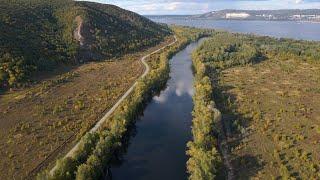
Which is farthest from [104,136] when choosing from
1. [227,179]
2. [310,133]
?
[310,133]

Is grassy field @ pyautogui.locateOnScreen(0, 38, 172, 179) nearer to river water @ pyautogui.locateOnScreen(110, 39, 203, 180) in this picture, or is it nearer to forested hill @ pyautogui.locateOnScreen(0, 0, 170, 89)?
forested hill @ pyautogui.locateOnScreen(0, 0, 170, 89)

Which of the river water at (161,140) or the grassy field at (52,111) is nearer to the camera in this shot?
the river water at (161,140)

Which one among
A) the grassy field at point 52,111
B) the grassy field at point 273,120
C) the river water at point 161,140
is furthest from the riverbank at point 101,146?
the grassy field at point 273,120

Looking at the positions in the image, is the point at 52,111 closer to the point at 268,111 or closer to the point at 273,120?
the point at 273,120

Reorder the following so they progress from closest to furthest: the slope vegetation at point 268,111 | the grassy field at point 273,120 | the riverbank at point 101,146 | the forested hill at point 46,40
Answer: the riverbank at point 101,146
the grassy field at point 273,120
the slope vegetation at point 268,111
the forested hill at point 46,40

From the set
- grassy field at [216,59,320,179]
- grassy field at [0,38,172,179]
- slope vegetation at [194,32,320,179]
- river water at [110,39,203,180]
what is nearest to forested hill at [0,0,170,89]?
grassy field at [0,38,172,179]

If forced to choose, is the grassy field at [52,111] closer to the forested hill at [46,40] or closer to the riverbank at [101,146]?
the riverbank at [101,146]
